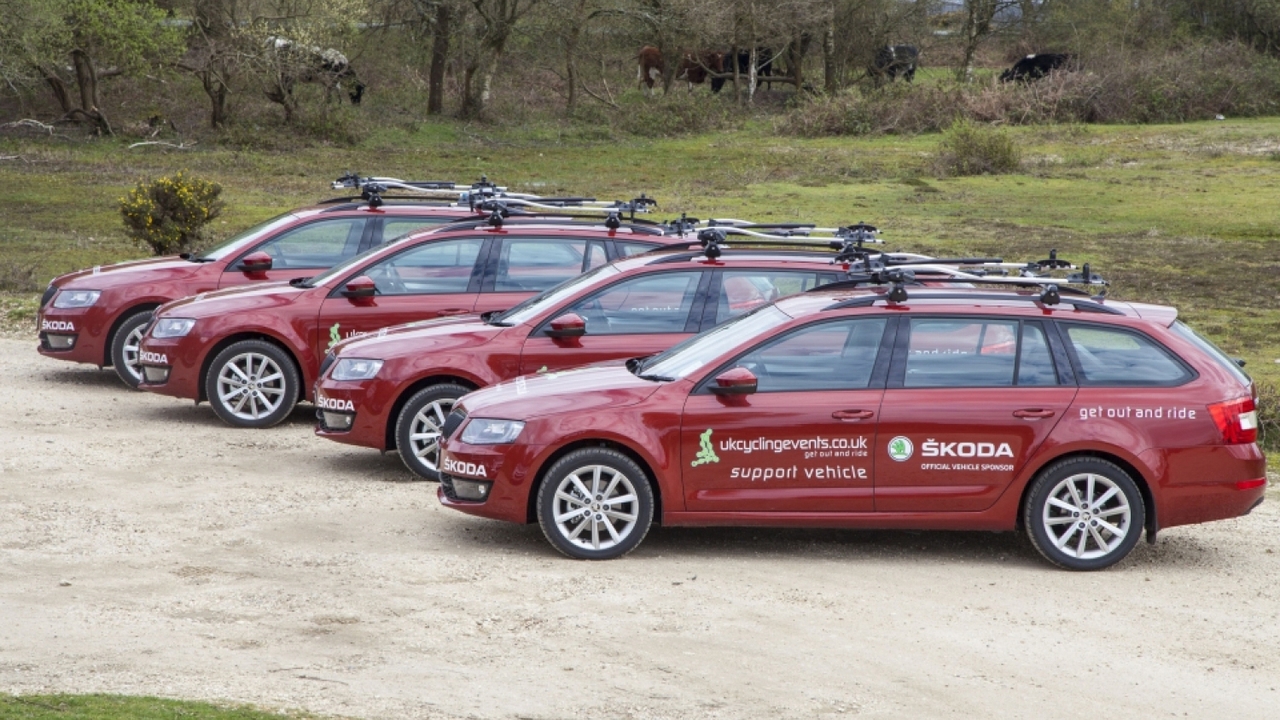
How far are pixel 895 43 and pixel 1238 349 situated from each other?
36.8 m

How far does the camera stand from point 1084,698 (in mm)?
6977

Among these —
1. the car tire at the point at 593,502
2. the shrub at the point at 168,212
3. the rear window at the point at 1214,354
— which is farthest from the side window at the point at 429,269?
the shrub at the point at 168,212

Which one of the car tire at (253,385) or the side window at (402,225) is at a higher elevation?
the side window at (402,225)

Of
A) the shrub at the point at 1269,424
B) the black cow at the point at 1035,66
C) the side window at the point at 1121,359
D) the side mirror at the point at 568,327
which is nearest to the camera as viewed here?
the side window at the point at 1121,359

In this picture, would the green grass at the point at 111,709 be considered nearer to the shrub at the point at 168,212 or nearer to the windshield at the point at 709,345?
the windshield at the point at 709,345

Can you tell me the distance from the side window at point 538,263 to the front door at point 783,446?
155 inches

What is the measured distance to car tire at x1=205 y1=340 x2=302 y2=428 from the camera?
41.7 feet

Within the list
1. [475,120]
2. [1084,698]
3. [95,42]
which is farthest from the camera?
[475,120]

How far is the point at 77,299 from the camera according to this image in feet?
46.6

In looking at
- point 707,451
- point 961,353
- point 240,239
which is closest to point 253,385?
point 240,239

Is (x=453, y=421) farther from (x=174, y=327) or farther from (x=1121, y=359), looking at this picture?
(x=174, y=327)

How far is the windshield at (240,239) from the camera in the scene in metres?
14.3

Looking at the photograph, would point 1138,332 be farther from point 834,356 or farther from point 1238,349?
point 1238,349

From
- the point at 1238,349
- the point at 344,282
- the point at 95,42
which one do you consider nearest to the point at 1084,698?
the point at 344,282
